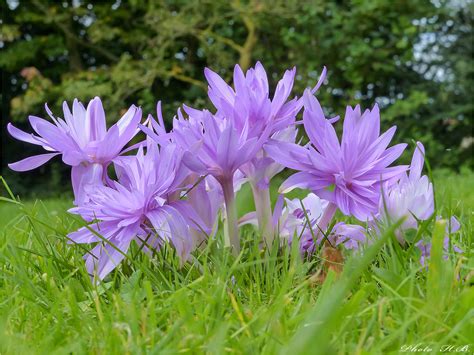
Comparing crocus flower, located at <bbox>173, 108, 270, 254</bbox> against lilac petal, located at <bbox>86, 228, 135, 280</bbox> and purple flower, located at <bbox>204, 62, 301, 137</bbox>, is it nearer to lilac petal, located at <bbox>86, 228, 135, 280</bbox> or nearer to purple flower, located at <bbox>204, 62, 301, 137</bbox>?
purple flower, located at <bbox>204, 62, 301, 137</bbox>

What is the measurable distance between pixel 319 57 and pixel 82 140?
6315 millimetres

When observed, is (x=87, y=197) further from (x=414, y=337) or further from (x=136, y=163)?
(x=414, y=337)

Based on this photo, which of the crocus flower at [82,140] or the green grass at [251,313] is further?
the crocus flower at [82,140]

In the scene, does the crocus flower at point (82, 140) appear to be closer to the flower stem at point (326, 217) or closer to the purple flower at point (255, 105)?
the purple flower at point (255, 105)

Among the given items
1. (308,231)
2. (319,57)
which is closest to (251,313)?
(308,231)

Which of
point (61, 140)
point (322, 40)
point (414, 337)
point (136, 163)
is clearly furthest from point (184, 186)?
point (322, 40)

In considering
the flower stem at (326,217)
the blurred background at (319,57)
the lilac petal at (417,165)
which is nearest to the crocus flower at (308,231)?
the flower stem at (326,217)

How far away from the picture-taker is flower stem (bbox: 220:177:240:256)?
106 cm

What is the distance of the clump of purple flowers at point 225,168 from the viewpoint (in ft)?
3.33

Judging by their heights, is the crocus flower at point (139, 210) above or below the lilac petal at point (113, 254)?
above

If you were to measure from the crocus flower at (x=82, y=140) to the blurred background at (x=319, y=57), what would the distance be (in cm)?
588

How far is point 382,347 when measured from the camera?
74 cm

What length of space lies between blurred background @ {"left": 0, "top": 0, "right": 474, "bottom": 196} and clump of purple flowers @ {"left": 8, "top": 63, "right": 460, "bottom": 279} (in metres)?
5.87

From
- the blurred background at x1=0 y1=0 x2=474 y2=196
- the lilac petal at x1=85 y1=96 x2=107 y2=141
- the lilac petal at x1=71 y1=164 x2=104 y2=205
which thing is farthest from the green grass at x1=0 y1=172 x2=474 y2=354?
the blurred background at x1=0 y1=0 x2=474 y2=196
